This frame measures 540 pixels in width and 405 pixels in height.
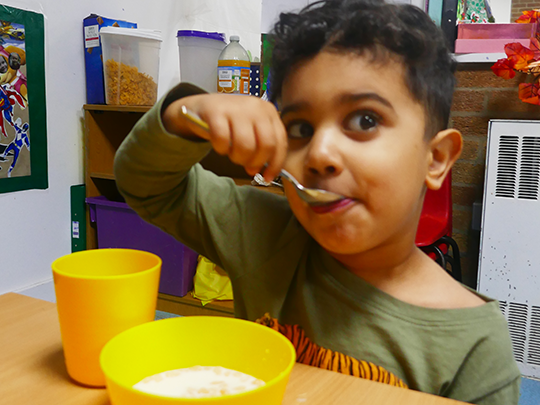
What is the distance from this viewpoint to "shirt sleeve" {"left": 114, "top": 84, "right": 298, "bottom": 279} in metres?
0.65

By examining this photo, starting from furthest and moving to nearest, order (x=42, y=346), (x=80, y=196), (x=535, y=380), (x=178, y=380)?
(x=80, y=196) < (x=535, y=380) < (x=42, y=346) < (x=178, y=380)

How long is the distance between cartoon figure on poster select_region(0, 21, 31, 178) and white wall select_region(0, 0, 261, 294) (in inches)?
3.7

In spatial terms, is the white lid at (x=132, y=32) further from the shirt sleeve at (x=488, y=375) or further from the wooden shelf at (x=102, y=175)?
the shirt sleeve at (x=488, y=375)

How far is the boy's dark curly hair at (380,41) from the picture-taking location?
1.89ft

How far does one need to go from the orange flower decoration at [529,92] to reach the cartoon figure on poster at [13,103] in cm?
181

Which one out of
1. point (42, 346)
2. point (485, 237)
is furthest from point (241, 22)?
point (42, 346)

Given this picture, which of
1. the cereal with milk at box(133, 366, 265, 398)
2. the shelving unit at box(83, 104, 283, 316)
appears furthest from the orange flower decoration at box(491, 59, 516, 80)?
the cereal with milk at box(133, 366, 265, 398)

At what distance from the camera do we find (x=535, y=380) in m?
1.63

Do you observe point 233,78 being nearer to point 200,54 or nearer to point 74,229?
point 200,54

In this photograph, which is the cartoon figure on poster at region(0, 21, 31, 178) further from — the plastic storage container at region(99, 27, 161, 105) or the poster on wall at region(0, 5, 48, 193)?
the plastic storage container at region(99, 27, 161, 105)

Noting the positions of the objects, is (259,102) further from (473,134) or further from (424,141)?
(473,134)

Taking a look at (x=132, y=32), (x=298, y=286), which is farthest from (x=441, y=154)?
(x=132, y=32)

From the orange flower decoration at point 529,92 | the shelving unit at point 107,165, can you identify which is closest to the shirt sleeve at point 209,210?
the shelving unit at point 107,165

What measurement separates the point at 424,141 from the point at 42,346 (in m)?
0.52
